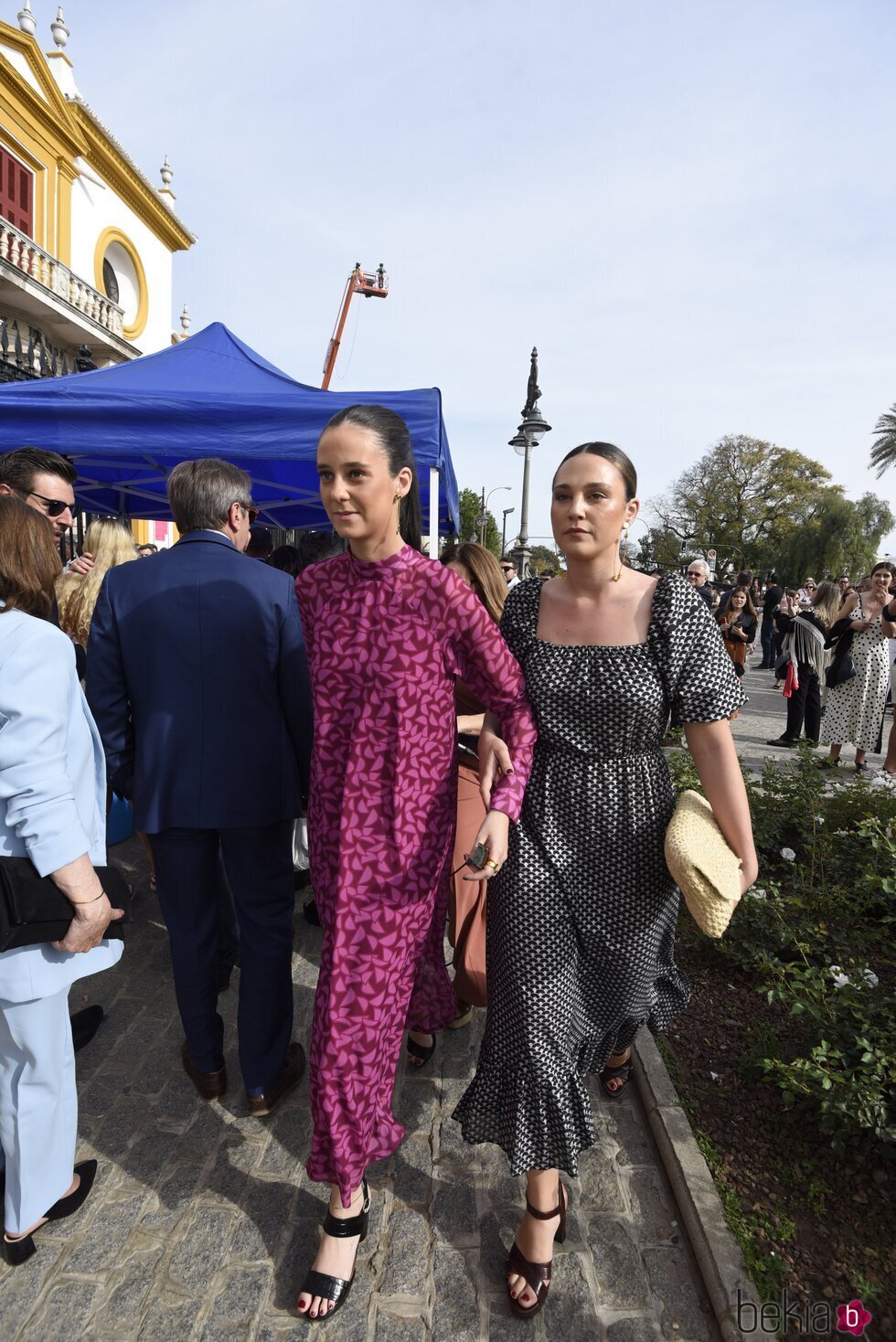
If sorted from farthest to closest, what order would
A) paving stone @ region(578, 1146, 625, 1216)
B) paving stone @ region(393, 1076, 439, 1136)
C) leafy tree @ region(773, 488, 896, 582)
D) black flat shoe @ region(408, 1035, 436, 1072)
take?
leafy tree @ region(773, 488, 896, 582), black flat shoe @ region(408, 1035, 436, 1072), paving stone @ region(393, 1076, 439, 1136), paving stone @ region(578, 1146, 625, 1216)

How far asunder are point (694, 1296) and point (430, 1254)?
2.25 ft

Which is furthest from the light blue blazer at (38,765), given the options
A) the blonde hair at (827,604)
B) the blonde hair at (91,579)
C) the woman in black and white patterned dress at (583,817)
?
the blonde hair at (827,604)

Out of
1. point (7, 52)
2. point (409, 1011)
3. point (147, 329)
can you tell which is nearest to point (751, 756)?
point (409, 1011)

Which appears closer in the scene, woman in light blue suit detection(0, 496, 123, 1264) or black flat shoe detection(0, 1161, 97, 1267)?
woman in light blue suit detection(0, 496, 123, 1264)

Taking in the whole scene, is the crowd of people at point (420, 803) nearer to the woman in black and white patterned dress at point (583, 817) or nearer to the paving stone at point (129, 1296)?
the woman in black and white patterned dress at point (583, 817)

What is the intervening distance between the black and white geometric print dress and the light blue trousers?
108 centimetres

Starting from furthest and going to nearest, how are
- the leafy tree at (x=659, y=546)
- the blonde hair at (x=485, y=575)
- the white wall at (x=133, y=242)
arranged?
the leafy tree at (x=659, y=546) < the white wall at (x=133, y=242) < the blonde hair at (x=485, y=575)

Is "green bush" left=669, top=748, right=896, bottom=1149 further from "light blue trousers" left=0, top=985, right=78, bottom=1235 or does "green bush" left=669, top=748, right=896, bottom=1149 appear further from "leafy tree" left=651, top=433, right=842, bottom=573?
"leafy tree" left=651, top=433, right=842, bottom=573

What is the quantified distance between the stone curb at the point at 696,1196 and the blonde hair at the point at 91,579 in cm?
322

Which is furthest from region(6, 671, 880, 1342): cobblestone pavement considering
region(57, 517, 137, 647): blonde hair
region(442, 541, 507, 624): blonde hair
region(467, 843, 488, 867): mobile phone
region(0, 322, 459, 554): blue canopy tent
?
region(0, 322, 459, 554): blue canopy tent

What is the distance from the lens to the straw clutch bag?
167 centimetres

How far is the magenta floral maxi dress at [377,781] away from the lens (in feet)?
5.91

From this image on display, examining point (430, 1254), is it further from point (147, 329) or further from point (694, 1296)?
point (147, 329)

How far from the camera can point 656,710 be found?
1.75 metres
